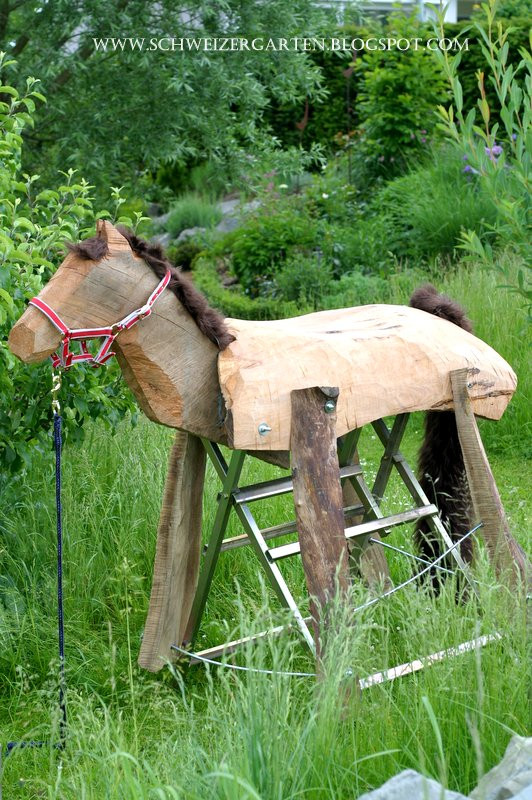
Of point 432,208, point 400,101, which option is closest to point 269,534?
point 432,208

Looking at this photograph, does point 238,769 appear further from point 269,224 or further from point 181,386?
point 269,224

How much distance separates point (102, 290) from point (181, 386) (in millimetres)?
392

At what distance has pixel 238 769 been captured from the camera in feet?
7.48

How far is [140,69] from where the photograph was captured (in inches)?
320

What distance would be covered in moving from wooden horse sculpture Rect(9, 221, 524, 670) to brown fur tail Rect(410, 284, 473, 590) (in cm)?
30

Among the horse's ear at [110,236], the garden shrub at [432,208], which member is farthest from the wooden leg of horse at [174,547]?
the garden shrub at [432,208]

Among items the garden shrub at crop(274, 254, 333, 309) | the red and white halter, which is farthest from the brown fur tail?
the garden shrub at crop(274, 254, 333, 309)

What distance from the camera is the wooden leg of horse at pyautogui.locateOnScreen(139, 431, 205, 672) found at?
350 cm

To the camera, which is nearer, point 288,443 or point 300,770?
point 300,770

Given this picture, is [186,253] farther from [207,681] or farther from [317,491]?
[317,491]

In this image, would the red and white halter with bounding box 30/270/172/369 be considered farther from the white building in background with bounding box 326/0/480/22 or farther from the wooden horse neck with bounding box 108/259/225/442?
the white building in background with bounding box 326/0/480/22

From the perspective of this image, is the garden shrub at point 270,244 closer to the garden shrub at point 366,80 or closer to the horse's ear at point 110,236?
the garden shrub at point 366,80

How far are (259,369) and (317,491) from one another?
41 centimetres

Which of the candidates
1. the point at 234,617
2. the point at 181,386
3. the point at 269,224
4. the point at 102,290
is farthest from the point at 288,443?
the point at 269,224
